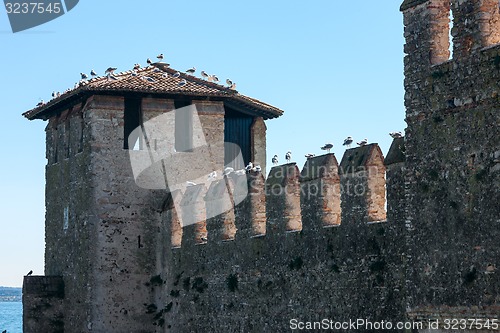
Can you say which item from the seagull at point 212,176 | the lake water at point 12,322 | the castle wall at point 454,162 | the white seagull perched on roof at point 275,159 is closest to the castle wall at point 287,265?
the white seagull perched on roof at point 275,159

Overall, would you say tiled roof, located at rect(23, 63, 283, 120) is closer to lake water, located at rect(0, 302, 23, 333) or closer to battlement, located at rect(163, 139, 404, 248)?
battlement, located at rect(163, 139, 404, 248)

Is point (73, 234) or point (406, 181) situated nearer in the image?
point (406, 181)

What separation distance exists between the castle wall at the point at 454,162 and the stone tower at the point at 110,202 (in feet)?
38.4

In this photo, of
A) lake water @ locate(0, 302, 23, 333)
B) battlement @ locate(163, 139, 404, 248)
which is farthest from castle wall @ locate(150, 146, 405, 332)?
lake water @ locate(0, 302, 23, 333)

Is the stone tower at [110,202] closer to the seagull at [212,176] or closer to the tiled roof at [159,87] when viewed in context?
the tiled roof at [159,87]

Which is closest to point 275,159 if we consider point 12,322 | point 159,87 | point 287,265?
point 287,265

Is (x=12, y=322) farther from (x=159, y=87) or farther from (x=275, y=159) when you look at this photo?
(x=275, y=159)

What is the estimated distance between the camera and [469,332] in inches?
604

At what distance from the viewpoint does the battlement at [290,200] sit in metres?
19.0

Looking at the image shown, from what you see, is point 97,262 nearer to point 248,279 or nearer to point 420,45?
point 248,279

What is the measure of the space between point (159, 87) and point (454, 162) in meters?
13.0

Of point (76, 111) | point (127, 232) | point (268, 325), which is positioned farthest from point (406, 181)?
point (76, 111)

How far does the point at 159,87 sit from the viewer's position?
90.9 feet

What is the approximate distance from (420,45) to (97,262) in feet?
40.9
